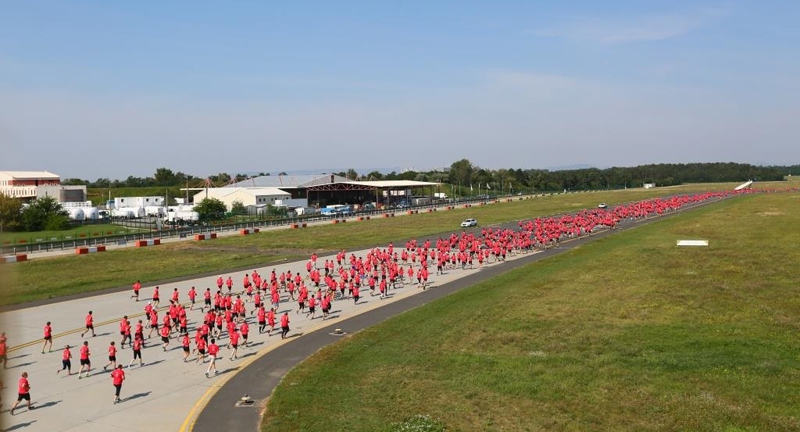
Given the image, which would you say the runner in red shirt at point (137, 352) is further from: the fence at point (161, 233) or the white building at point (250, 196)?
the white building at point (250, 196)

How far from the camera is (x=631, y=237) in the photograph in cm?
6900

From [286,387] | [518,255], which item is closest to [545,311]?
[286,387]

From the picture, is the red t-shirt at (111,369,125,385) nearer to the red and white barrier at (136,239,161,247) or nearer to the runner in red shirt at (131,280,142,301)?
the runner in red shirt at (131,280,142,301)

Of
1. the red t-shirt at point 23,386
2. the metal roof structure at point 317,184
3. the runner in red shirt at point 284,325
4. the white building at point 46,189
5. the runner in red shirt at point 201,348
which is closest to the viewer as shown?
the red t-shirt at point 23,386

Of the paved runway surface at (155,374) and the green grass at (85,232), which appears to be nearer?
the paved runway surface at (155,374)

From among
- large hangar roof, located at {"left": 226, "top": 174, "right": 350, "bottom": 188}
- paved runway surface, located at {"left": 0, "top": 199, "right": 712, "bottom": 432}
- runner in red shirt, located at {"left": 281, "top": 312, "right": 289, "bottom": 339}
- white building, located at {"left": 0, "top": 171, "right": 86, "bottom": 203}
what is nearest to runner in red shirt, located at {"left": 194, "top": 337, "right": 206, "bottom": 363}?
paved runway surface, located at {"left": 0, "top": 199, "right": 712, "bottom": 432}

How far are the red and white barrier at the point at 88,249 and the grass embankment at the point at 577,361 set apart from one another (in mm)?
44961

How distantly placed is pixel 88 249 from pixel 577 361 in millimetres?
57572

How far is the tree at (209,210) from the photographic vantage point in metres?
109

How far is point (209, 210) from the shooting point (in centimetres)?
11006

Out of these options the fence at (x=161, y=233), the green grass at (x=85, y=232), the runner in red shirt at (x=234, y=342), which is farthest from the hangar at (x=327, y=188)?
the runner in red shirt at (x=234, y=342)

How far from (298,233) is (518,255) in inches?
1467

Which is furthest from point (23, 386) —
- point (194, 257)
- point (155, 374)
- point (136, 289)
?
point (194, 257)

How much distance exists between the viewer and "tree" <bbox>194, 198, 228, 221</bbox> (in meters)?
109
